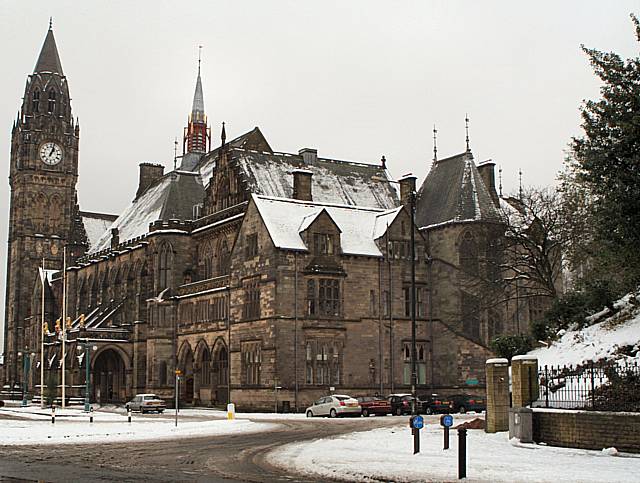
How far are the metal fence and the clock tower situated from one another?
8531 centimetres

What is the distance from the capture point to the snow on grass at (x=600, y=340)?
2842 cm

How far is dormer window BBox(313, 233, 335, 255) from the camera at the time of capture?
57.8 m

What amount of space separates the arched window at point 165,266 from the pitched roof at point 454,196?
18306 mm

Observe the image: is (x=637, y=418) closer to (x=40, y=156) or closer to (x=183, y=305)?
(x=183, y=305)

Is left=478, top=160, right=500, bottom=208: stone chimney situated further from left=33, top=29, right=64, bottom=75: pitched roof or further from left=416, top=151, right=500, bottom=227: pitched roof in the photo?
left=33, top=29, right=64, bottom=75: pitched roof

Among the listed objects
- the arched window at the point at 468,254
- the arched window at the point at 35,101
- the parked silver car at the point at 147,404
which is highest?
the arched window at the point at 35,101

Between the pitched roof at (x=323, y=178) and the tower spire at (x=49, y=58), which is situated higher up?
the tower spire at (x=49, y=58)

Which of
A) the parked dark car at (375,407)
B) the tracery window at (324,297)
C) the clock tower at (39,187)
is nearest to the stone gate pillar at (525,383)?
the parked dark car at (375,407)

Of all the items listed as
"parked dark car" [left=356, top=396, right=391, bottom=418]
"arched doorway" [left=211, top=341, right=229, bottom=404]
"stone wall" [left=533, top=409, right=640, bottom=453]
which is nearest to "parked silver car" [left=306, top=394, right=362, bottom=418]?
"parked dark car" [left=356, top=396, right=391, bottom=418]

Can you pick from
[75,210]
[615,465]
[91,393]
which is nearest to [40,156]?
[75,210]

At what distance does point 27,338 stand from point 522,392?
283 ft

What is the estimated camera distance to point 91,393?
7794cm

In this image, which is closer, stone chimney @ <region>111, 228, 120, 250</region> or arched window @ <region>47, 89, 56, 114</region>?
stone chimney @ <region>111, 228, 120, 250</region>

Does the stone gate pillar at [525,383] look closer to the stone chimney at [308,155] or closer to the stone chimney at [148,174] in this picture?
the stone chimney at [308,155]
